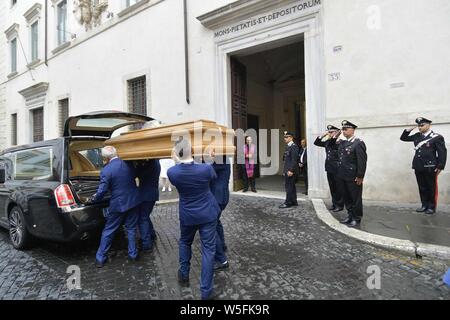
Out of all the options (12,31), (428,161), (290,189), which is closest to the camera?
(428,161)

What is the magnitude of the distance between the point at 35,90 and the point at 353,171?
743 inches

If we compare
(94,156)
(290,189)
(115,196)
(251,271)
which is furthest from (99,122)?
(290,189)

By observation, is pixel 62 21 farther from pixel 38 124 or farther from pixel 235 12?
pixel 235 12

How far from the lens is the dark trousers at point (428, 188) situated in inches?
228

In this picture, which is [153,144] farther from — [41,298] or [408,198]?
[408,198]

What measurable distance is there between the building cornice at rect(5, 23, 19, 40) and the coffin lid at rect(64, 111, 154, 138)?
65.2ft

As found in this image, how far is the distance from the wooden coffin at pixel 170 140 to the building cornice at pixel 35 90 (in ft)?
52.7

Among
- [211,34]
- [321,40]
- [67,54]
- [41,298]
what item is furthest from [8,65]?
[41,298]

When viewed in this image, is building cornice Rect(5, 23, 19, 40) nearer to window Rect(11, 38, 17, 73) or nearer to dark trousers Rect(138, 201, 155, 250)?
window Rect(11, 38, 17, 73)

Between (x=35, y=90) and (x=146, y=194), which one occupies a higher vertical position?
(x=35, y=90)

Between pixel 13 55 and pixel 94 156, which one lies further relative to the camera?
pixel 13 55

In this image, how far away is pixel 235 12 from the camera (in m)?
8.86

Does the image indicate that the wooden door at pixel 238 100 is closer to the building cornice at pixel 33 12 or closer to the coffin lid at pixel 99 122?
the coffin lid at pixel 99 122
